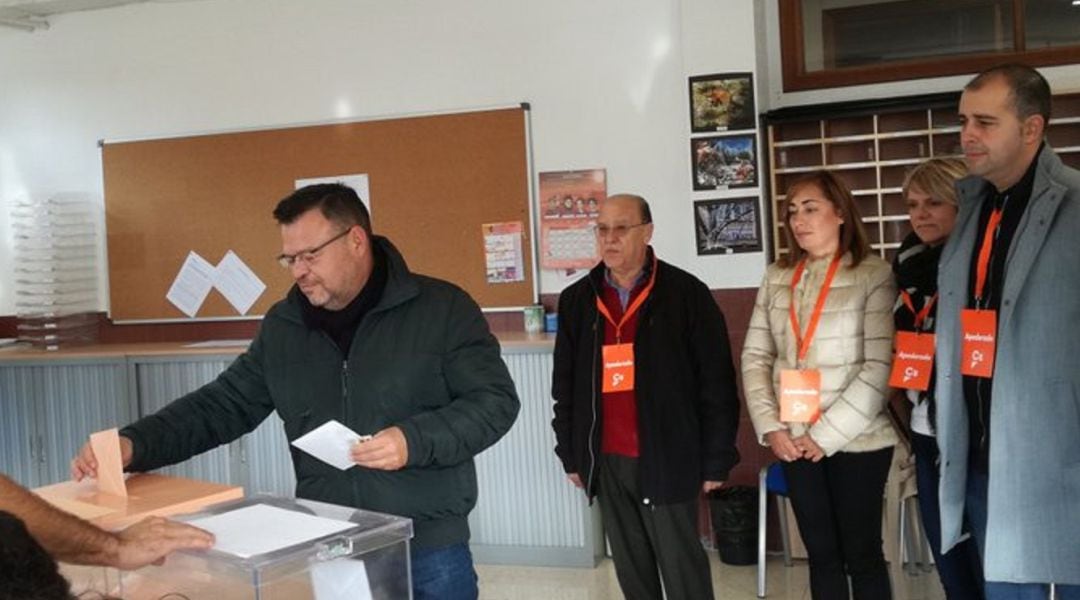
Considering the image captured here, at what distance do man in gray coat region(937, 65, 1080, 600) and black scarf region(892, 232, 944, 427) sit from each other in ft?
1.63

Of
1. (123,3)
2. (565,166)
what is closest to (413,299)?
(565,166)

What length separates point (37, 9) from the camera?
5.52m

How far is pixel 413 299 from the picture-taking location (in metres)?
2.19

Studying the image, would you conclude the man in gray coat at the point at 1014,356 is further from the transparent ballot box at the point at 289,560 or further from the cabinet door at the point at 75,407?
the cabinet door at the point at 75,407

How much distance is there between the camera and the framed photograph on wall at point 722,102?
4.52m

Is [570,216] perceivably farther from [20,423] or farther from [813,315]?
[20,423]

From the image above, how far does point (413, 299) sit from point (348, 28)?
337 centimetres

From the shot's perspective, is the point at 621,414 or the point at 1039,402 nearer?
the point at 1039,402

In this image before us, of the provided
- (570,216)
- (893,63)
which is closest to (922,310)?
(570,216)

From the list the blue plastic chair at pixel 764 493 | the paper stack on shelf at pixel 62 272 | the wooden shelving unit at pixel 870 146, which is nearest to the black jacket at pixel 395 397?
the blue plastic chair at pixel 764 493

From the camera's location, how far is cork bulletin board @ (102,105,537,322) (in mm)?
4941

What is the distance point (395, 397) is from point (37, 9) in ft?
15.2

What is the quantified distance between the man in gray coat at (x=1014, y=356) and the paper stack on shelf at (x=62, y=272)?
4.92m

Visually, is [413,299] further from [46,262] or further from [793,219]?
[46,262]
